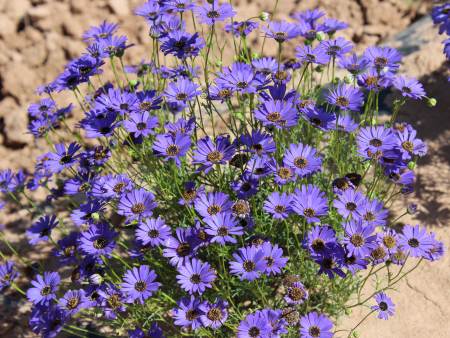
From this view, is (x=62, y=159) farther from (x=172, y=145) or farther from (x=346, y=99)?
(x=346, y=99)

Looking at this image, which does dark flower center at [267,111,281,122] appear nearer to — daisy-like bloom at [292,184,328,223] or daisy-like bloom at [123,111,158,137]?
daisy-like bloom at [292,184,328,223]

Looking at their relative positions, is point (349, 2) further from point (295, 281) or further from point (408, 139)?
point (295, 281)

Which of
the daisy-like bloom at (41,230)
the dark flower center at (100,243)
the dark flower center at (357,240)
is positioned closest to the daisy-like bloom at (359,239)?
the dark flower center at (357,240)

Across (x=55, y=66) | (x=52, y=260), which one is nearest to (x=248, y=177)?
(x=52, y=260)

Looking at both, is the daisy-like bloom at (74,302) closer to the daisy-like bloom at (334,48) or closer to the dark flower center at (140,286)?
the dark flower center at (140,286)

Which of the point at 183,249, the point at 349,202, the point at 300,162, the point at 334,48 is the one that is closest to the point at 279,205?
the point at 300,162

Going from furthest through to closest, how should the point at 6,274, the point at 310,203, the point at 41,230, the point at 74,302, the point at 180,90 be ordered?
the point at 41,230, the point at 6,274, the point at 180,90, the point at 74,302, the point at 310,203
